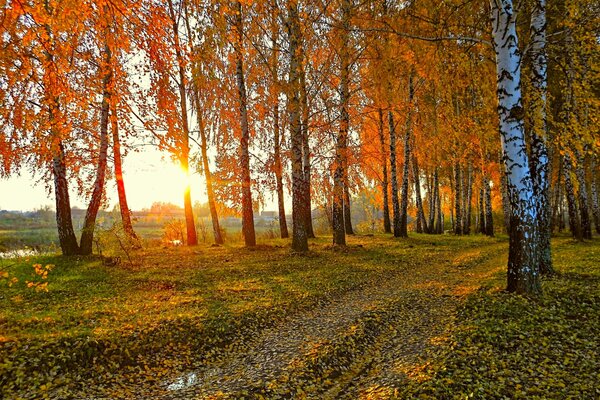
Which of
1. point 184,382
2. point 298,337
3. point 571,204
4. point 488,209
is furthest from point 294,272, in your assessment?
point 488,209

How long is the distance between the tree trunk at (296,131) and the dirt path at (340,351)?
5.50m

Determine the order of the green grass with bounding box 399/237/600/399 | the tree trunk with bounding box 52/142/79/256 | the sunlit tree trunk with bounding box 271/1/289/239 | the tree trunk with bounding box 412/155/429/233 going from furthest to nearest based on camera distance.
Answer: the tree trunk with bounding box 412/155/429/233, the sunlit tree trunk with bounding box 271/1/289/239, the tree trunk with bounding box 52/142/79/256, the green grass with bounding box 399/237/600/399

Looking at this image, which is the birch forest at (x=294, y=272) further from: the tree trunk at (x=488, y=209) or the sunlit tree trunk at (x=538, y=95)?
the tree trunk at (x=488, y=209)

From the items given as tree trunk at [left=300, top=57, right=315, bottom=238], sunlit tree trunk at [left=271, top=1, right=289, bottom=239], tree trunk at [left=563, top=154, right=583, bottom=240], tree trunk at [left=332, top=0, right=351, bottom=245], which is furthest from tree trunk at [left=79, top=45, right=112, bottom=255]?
tree trunk at [left=563, top=154, right=583, bottom=240]

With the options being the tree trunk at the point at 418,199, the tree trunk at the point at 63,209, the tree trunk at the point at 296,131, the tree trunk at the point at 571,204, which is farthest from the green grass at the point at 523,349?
the tree trunk at the point at 418,199

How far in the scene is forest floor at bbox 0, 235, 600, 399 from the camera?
4797mm

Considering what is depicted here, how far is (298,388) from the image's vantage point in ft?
15.8

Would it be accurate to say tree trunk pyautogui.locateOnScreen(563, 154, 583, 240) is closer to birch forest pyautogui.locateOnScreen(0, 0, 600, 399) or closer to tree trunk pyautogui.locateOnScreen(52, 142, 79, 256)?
birch forest pyautogui.locateOnScreen(0, 0, 600, 399)

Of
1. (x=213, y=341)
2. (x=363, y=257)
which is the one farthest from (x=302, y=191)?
(x=213, y=341)

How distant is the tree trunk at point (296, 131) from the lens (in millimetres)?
12664

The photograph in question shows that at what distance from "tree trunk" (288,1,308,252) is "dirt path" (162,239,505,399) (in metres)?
5.50

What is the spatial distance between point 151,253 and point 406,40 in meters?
13.4

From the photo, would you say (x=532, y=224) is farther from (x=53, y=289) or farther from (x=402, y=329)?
(x=53, y=289)

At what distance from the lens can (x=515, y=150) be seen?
23.9ft
